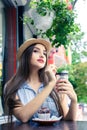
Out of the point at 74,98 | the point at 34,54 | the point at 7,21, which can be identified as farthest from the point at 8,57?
the point at 74,98

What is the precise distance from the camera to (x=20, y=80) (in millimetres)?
1678

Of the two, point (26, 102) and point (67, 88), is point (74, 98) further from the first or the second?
point (26, 102)

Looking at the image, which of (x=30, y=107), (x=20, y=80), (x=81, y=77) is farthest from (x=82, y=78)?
(x=30, y=107)

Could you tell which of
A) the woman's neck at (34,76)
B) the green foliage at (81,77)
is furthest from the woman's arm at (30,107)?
the green foliage at (81,77)

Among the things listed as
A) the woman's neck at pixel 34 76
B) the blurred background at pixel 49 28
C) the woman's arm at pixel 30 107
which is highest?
the blurred background at pixel 49 28

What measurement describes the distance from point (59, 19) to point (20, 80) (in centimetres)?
190

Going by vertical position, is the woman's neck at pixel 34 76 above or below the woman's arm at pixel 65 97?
above

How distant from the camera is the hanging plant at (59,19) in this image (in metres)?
3.37

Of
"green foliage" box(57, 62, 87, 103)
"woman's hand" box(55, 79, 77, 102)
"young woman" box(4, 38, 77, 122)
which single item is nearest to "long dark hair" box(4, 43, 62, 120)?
"young woman" box(4, 38, 77, 122)

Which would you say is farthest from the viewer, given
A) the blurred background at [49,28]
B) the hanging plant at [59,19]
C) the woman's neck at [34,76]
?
the hanging plant at [59,19]

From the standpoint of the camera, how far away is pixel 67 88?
5.12 ft

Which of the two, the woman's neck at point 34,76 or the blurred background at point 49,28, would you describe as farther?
the blurred background at point 49,28

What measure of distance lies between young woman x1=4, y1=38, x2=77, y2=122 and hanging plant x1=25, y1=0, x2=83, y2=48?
5.26 feet

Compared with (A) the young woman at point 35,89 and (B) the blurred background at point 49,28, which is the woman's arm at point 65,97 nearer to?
(A) the young woman at point 35,89
